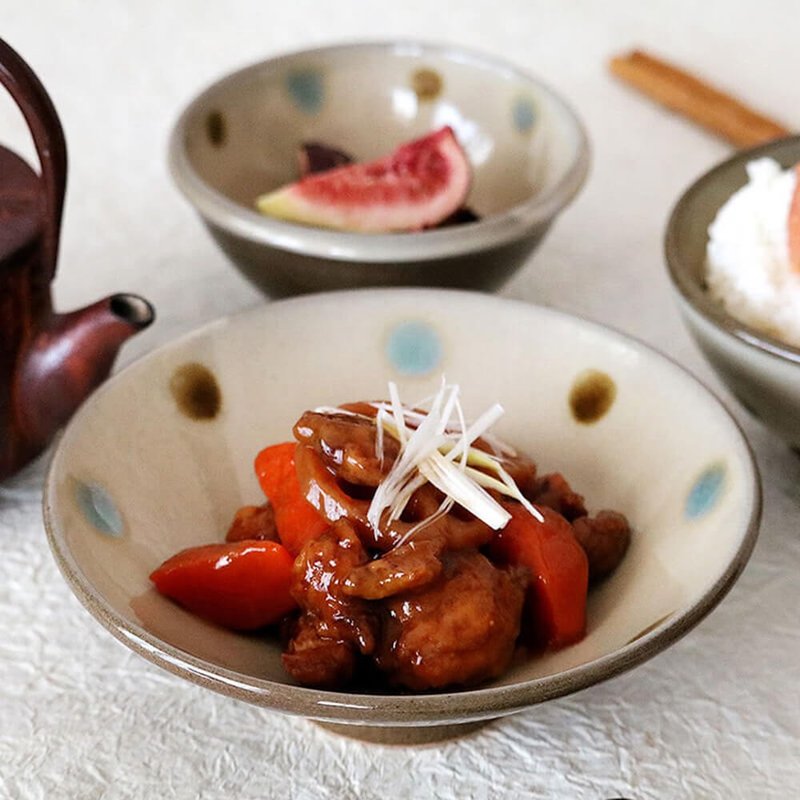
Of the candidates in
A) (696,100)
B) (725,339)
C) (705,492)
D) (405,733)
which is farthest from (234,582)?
(696,100)

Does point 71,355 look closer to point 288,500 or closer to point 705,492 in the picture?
point 288,500

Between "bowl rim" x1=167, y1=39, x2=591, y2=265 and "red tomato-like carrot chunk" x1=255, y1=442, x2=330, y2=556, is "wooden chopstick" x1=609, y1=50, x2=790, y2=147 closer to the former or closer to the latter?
"bowl rim" x1=167, y1=39, x2=591, y2=265

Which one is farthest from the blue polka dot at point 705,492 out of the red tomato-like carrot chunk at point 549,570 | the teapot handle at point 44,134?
the teapot handle at point 44,134

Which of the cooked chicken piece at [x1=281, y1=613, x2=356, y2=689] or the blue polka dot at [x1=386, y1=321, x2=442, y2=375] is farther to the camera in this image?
the blue polka dot at [x1=386, y1=321, x2=442, y2=375]

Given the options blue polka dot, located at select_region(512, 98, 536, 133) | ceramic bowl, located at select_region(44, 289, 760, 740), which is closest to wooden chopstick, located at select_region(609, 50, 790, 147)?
blue polka dot, located at select_region(512, 98, 536, 133)

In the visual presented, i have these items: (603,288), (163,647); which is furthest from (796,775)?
(603,288)

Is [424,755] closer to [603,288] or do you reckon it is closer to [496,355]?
[496,355]
